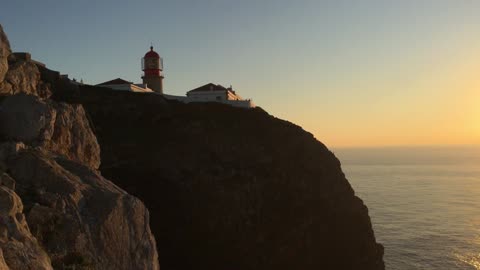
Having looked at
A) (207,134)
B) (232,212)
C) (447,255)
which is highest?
(207,134)

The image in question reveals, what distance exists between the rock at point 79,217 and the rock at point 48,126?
1811mm

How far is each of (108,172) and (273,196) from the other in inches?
597

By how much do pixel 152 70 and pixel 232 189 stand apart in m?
26.9

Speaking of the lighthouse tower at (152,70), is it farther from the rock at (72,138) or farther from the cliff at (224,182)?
the rock at (72,138)

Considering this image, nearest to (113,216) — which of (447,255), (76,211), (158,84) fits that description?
(76,211)

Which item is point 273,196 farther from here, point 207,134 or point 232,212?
point 207,134

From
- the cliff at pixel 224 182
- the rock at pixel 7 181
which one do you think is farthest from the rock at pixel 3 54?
the rock at pixel 7 181

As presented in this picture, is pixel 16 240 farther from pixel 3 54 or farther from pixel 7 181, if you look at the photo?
pixel 3 54

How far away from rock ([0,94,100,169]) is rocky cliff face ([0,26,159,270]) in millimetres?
37

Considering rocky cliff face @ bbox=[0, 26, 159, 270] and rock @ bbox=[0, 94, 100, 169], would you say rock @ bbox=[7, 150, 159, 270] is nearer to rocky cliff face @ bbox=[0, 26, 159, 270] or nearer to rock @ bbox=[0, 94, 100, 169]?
rocky cliff face @ bbox=[0, 26, 159, 270]

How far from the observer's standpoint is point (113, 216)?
13.5m

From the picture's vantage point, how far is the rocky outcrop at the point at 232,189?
119 ft

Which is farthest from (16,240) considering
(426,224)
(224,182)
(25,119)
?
(426,224)

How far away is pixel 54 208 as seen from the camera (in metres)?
12.5
